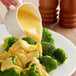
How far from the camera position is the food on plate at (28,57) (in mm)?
1073

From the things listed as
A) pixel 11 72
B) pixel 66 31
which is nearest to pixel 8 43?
pixel 11 72

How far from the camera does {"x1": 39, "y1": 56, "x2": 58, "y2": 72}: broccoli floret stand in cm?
113

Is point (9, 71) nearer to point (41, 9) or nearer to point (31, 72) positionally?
point (31, 72)

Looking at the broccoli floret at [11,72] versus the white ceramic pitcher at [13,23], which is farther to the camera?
the white ceramic pitcher at [13,23]

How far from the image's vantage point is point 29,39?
124cm

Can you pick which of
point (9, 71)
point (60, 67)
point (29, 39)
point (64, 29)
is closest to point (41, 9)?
point (64, 29)

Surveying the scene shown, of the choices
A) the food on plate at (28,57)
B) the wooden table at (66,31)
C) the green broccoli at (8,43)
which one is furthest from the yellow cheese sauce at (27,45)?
the wooden table at (66,31)

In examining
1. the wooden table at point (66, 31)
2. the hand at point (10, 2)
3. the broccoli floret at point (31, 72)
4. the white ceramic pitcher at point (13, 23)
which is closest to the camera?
the broccoli floret at point (31, 72)

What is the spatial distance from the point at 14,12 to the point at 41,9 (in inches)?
27.9

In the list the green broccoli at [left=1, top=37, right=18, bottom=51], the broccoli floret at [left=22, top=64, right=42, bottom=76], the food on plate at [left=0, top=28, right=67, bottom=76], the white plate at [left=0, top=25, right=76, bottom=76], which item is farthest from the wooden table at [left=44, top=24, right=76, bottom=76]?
the broccoli floret at [left=22, top=64, right=42, bottom=76]

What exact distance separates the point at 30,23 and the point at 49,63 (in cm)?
27

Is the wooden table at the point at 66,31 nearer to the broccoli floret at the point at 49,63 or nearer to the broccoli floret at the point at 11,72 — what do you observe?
the broccoli floret at the point at 49,63

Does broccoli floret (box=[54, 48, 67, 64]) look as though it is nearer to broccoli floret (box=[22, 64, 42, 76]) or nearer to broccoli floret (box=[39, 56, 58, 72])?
broccoli floret (box=[39, 56, 58, 72])

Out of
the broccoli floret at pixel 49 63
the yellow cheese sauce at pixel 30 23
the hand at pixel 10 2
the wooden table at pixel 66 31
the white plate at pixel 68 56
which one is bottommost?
the wooden table at pixel 66 31
